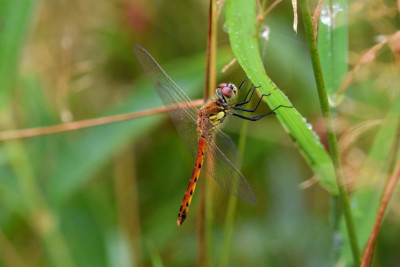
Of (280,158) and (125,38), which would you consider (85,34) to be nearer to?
(125,38)

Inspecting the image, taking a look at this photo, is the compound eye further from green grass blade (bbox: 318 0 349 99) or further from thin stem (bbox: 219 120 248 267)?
green grass blade (bbox: 318 0 349 99)

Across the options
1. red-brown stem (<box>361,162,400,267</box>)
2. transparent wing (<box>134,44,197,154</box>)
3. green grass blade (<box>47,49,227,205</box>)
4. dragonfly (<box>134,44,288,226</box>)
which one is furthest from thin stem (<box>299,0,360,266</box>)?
green grass blade (<box>47,49,227,205</box>)

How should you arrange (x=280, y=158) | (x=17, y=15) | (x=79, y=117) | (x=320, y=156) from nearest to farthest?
1. (x=320, y=156)
2. (x=17, y=15)
3. (x=280, y=158)
4. (x=79, y=117)

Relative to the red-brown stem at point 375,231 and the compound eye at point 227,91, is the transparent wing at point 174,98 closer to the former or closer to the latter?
the compound eye at point 227,91

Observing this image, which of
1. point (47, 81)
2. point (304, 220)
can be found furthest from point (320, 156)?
point (47, 81)

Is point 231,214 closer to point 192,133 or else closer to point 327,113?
point 192,133

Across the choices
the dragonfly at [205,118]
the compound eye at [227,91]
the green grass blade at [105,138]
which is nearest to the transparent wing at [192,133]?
the dragonfly at [205,118]

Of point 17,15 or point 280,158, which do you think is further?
point 280,158
